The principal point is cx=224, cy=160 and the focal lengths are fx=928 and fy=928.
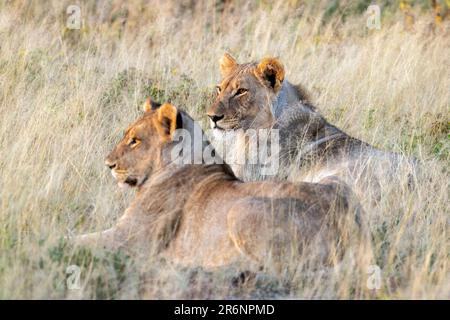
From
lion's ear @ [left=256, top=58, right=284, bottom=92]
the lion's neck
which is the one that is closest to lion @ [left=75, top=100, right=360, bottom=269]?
lion's ear @ [left=256, top=58, right=284, bottom=92]

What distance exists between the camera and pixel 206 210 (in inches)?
278

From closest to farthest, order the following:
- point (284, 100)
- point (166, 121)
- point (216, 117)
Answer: point (166, 121)
point (216, 117)
point (284, 100)

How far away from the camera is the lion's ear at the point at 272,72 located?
9266 mm

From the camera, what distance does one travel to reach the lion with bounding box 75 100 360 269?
6586 mm

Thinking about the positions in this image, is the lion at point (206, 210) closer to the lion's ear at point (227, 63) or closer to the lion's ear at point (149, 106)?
the lion's ear at point (149, 106)

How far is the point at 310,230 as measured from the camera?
6656mm

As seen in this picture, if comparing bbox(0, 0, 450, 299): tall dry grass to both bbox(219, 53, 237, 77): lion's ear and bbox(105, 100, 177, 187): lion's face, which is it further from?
bbox(219, 53, 237, 77): lion's ear

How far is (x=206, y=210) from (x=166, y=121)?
2.83 feet

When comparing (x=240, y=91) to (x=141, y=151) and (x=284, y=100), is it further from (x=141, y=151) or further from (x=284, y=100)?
(x=141, y=151)

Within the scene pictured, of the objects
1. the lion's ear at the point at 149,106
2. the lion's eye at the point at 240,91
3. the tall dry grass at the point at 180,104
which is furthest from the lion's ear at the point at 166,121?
the lion's eye at the point at 240,91

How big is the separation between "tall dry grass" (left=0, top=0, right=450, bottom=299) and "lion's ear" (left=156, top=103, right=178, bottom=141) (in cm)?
88

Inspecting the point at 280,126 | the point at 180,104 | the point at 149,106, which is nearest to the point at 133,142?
the point at 149,106
